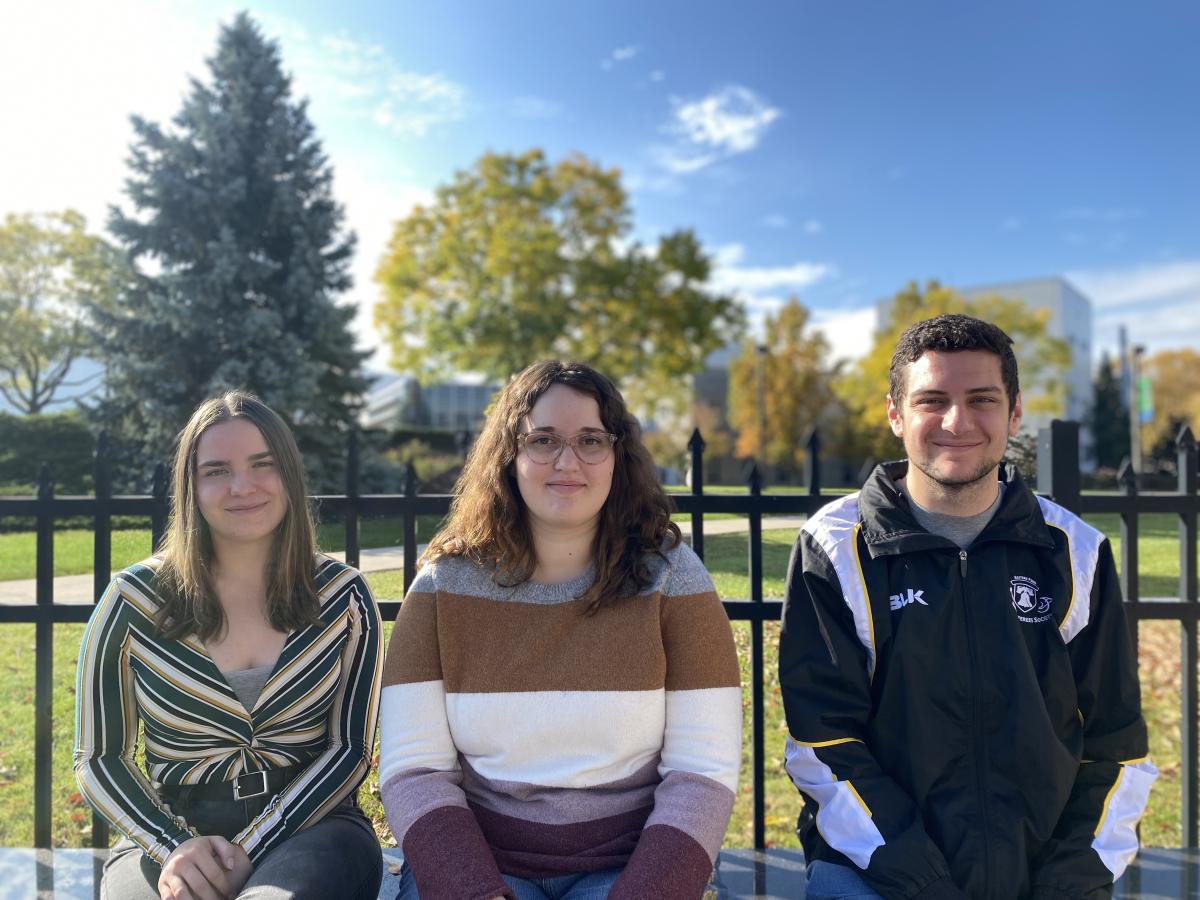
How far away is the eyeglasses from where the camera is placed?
2139 mm

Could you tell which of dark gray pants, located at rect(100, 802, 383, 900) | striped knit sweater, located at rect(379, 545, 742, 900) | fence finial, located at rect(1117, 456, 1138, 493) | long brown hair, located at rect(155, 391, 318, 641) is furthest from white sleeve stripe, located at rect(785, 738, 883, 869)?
fence finial, located at rect(1117, 456, 1138, 493)

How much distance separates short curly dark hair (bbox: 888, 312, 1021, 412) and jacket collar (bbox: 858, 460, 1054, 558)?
28 centimetres

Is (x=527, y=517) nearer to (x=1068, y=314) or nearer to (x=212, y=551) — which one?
(x=212, y=551)

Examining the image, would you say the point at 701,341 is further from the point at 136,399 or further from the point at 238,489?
the point at 238,489

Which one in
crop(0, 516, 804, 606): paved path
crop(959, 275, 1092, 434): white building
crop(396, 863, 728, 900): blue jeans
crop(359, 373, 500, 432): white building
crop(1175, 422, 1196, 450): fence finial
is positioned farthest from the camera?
crop(959, 275, 1092, 434): white building

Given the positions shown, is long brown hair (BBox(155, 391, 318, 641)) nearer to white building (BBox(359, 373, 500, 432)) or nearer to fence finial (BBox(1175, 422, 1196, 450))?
fence finial (BBox(1175, 422, 1196, 450))

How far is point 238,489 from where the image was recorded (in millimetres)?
2295

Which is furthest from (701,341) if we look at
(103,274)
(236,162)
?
(103,274)

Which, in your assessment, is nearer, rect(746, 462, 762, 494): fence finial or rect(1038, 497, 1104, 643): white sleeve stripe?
rect(1038, 497, 1104, 643): white sleeve stripe

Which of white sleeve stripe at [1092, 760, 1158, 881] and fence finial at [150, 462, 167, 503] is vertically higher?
fence finial at [150, 462, 167, 503]

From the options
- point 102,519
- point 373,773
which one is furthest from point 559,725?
point 102,519

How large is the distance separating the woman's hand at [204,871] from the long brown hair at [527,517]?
91 centimetres

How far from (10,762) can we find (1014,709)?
3.82 metres

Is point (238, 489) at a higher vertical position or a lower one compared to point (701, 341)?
lower
